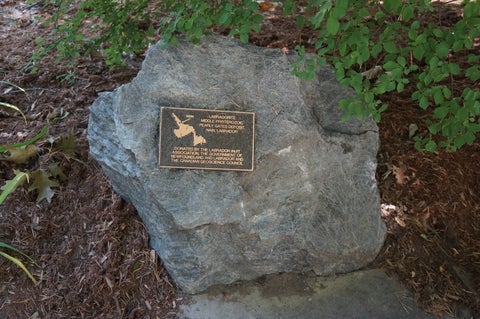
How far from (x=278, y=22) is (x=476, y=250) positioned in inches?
108

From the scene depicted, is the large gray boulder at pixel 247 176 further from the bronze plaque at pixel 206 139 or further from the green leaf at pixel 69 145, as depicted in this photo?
the green leaf at pixel 69 145

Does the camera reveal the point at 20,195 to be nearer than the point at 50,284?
No

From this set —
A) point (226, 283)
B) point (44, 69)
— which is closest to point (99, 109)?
point (226, 283)

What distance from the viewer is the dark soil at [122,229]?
9.16ft

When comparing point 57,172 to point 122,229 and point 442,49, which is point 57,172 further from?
point 442,49

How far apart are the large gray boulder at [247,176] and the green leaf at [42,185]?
540 millimetres

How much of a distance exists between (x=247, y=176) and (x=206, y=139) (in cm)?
32

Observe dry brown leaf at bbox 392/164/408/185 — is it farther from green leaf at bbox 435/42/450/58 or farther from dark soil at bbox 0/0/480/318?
green leaf at bbox 435/42/450/58

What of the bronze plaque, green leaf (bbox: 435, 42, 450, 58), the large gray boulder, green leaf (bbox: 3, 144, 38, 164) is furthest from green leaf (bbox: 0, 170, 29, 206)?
green leaf (bbox: 435, 42, 450, 58)

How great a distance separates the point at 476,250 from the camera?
3.10 meters

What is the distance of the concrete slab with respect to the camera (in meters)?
2.75

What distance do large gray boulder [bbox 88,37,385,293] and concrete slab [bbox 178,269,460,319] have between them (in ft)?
0.25

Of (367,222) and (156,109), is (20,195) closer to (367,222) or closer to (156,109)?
(156,109)

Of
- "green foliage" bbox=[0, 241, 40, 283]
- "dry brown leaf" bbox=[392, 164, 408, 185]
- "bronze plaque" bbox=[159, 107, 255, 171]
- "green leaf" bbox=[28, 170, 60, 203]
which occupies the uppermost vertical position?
"bronze plaque" bbox=[159, 107, 255, 171]
